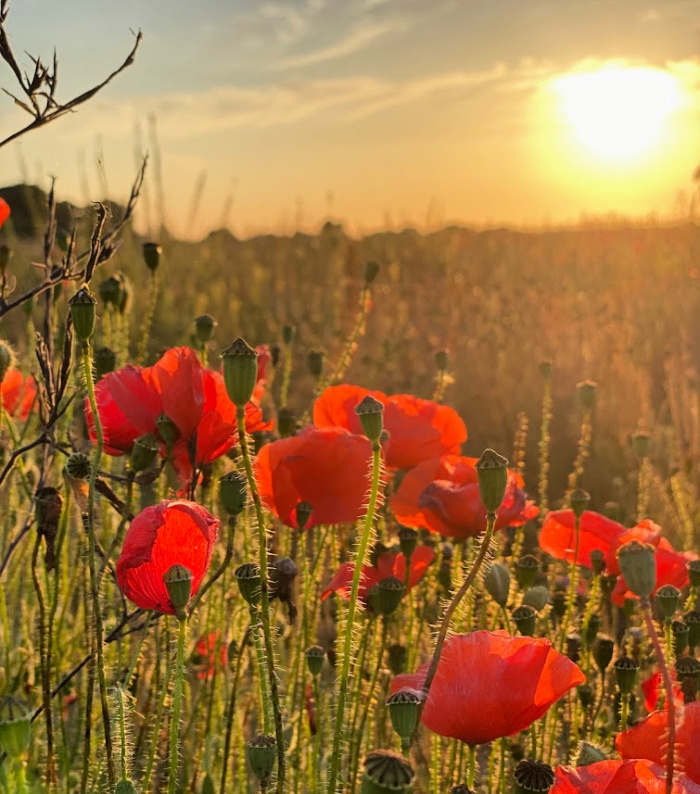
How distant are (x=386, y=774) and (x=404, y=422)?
1.09 meters

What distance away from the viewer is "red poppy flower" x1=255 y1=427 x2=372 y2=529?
1354 mm

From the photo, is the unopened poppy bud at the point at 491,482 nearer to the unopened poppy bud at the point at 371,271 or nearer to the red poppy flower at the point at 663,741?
Result: the red poppy flower at the point at 663,741

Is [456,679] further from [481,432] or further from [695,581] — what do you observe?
[481,432]

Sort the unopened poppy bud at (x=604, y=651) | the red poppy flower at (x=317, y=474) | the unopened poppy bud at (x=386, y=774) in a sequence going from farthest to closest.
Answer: the unopened poppy bud at (x=604, y=651), the red poppy flower at (x=317, y=474), the unopened poppy bud at (x=386, y=774)

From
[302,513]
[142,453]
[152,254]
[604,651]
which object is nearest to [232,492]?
[142,453]

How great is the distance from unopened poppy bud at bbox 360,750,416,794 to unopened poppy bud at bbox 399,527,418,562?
0.90 meters

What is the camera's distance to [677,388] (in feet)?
15.3

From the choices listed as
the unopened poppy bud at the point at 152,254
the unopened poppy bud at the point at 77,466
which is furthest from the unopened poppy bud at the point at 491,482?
the unopened poppy bud at the point at 152,254

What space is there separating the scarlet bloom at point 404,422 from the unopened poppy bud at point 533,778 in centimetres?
82

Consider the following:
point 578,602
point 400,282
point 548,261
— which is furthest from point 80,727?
point 548,261

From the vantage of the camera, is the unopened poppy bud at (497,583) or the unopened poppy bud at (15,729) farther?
the unopened poppy bud at (497,583)

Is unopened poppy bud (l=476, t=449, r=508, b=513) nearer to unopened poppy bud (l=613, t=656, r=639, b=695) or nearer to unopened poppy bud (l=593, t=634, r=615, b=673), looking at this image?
unopened poppy bud (l=613, t=656, r=639, b=695)

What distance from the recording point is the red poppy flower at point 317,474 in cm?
135

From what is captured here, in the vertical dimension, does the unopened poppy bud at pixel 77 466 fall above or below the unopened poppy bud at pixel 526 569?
above
